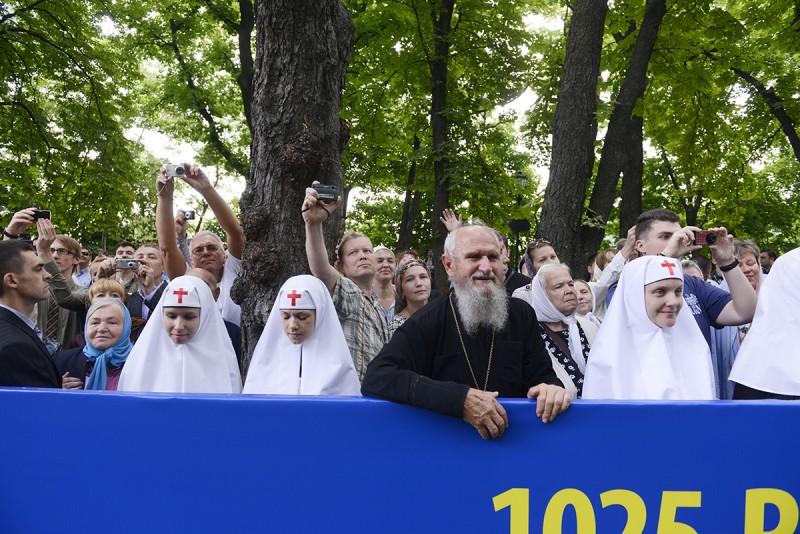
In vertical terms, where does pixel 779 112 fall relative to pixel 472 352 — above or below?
above

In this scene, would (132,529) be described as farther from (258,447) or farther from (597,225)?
Result: (597,225)

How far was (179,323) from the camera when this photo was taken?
13.0 ft

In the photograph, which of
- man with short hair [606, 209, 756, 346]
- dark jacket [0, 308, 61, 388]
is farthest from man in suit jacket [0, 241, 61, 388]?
man with short hair [606, 209, 756, 346]

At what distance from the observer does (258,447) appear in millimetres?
2855

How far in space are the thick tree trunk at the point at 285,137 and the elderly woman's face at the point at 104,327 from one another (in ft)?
2.52

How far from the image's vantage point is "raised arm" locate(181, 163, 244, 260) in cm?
441

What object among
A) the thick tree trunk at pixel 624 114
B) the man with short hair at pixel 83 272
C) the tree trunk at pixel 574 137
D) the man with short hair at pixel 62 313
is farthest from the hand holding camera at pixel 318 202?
the thick tree trunk at pixel 624 114

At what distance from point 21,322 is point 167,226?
137cm

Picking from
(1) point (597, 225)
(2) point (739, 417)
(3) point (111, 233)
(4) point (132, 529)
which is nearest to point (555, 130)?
(1) point (597, 225)

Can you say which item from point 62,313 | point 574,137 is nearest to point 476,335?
point 62,313

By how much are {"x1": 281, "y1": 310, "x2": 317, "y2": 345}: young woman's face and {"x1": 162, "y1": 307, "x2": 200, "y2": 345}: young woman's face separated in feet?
1.81

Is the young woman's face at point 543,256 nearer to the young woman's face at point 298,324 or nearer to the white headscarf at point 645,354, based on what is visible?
the white headscarf at point 645,354

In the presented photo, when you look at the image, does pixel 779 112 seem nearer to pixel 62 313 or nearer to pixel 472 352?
pixel 62 313

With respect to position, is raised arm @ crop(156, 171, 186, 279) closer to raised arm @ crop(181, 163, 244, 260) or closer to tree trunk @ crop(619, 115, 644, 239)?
raised arm @ crop(181, 163, 244, 260)
